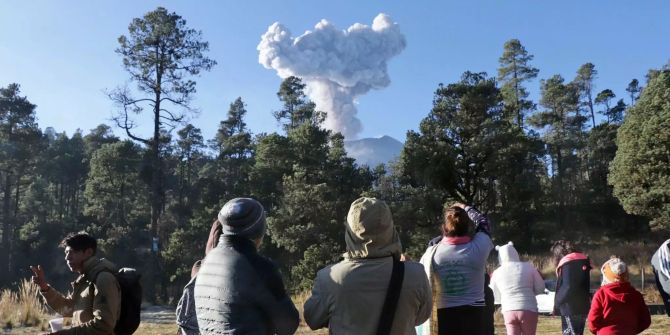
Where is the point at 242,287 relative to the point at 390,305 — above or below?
above

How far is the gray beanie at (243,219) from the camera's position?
2094 millimetres

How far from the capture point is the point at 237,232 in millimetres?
2086

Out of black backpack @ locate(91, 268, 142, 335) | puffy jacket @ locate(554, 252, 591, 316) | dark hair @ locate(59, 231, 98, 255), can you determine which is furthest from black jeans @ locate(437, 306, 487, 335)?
puffy jacket @ locate(554, 252, 591, 316)

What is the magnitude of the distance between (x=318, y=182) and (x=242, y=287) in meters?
20.4

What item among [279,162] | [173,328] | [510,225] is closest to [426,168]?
[510,225]

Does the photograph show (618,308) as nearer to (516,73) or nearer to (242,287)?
(242,287)

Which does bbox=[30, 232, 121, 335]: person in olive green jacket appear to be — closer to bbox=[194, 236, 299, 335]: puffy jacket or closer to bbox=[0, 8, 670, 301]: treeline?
bbox=[194, 236, 299, 335]: puffy jacket

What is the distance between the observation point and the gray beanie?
6.87ft

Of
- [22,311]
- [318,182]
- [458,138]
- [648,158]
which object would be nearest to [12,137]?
[318,182]

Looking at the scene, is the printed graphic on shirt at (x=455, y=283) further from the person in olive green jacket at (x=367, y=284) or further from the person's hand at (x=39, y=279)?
the person's hand at (x=39, y=279)

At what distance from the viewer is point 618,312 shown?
352cm

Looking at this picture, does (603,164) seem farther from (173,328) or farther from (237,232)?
(237,232)

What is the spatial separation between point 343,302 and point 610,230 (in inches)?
1229

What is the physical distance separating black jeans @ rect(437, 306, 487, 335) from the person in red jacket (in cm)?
117
